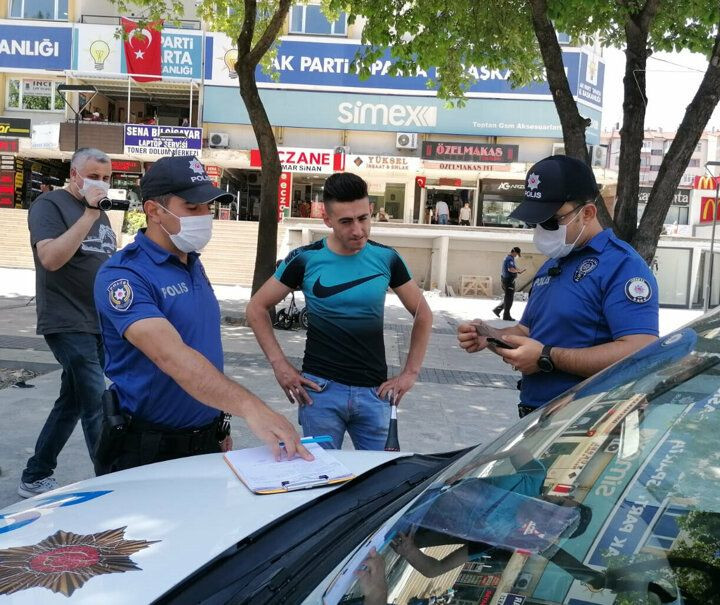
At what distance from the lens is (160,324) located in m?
2.44

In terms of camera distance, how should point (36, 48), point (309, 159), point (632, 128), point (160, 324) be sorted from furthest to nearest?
point (36, 48) → point (309, 159) → point (632, 128) → point (160, 324)

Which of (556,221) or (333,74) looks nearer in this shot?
(556,221)

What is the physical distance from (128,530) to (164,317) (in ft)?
2.97

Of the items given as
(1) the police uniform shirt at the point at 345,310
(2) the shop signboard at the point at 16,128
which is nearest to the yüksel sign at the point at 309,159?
(2) the shop signboard at the point at 16,128

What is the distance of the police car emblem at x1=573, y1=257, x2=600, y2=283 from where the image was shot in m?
2.69

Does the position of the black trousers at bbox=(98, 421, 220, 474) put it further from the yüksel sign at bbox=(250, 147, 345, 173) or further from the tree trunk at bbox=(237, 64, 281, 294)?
the yüksel sign at bbox=(250, 147, 345, 173)

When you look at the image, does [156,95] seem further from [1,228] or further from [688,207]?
[688,207]

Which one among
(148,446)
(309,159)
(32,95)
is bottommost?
(148,446)

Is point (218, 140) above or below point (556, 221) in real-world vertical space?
above

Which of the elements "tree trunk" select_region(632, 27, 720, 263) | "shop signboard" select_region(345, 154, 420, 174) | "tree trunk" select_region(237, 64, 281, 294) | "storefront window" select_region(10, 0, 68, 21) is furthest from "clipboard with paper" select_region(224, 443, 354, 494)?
"storefront window" select_region(10, 0, 68, 21)

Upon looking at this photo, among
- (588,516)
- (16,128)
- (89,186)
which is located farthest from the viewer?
(16,128)

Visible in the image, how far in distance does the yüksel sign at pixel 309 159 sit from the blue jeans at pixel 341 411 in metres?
28.5

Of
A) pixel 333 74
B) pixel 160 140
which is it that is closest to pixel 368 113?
pixel 333 74

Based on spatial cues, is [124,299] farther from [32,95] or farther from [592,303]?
[32,95]
